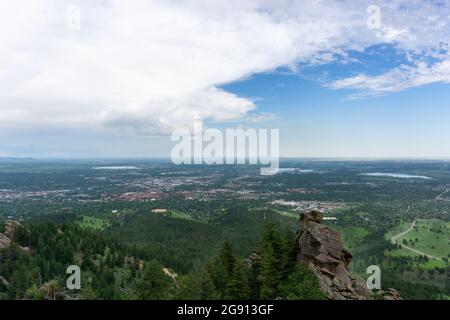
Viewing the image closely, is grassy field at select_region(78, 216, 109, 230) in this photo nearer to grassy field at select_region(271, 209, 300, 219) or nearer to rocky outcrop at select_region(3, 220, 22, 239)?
grassy field at select_region(271, 209, 300, 219)

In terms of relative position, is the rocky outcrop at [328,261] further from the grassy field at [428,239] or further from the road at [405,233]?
the road at [405,233]

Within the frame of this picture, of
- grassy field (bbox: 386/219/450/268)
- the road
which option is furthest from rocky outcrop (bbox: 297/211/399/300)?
the road

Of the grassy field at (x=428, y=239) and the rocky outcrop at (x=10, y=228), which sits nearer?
the rocky outcrop at (x=10, y=228)

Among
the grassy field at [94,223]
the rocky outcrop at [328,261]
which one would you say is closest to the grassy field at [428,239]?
the rocky outcrop at [328,261]

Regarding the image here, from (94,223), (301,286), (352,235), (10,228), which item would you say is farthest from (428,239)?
(10,228)

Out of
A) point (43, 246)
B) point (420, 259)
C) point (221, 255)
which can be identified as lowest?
point (420, 259)
